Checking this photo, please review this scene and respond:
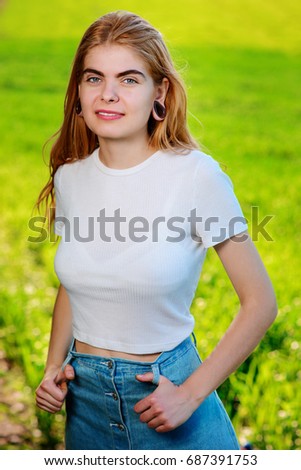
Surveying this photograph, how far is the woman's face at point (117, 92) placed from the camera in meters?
1.74

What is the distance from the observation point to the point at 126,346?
5.75ft

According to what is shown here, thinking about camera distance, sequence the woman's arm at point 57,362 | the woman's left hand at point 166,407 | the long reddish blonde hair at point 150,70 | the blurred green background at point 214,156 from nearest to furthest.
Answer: the woman's left hand at point 166,407
the long reddish blonde hair at point 150,70
the woman's arm at point 57,362
the blurred green background at point 214,156

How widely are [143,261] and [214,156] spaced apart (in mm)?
2654

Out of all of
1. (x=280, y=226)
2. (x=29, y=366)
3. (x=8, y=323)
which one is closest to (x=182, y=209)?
(x=29, y=366)

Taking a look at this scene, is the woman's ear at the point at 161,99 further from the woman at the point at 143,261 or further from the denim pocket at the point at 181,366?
the denim pocket at the point at 181,366

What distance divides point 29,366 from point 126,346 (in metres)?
1.58

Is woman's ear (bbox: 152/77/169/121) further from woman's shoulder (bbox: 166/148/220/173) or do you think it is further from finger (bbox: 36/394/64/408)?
finger (bbox: 36/394/64/408)

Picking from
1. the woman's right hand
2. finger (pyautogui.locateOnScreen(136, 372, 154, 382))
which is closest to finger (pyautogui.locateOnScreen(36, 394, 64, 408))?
the woman's right hand

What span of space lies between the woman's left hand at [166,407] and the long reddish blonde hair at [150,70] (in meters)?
0.50

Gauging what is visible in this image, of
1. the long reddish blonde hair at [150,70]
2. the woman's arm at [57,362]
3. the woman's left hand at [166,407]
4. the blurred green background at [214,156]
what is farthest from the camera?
the blurred green background at [214,156]

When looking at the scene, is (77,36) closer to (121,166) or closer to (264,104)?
(264,104)

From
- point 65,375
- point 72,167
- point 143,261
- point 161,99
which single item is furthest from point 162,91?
point 65,375

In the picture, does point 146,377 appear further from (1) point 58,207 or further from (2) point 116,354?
(1) point 58,207

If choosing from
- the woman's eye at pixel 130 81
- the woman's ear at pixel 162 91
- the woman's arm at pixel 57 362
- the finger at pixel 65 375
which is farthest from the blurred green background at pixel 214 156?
the finger at pixel 65 375
